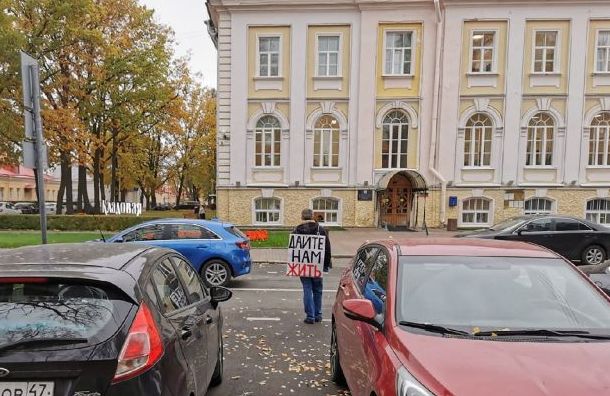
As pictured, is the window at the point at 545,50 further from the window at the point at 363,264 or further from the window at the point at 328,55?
the window at the point at 363,264

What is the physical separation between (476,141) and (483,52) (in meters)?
4.60

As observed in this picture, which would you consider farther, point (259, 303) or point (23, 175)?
point (23, 175)

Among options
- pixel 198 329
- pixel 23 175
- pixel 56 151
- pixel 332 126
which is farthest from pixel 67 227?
pixel 23 175

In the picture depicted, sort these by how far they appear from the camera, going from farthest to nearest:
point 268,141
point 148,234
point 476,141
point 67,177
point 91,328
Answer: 1. point 67,177
2. point 268,141
3. point 476,141
4. point 148,234
5. point 91,328

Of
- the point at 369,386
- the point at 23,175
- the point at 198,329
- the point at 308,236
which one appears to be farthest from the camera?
the point at 23,175

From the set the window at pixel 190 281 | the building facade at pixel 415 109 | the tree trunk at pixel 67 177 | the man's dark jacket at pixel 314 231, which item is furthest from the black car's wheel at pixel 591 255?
the tree trunk at pixel 67 177

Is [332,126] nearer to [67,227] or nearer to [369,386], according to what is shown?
[67,227]

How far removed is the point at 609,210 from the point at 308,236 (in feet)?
71.1

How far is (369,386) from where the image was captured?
2.65 meters

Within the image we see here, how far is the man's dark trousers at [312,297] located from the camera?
637 cm

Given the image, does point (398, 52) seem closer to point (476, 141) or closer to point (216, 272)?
point (476, 141)

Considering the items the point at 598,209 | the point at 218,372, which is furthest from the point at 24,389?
the point at 598,209

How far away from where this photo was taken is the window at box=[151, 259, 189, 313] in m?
2.78

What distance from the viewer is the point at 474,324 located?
8.64ft
